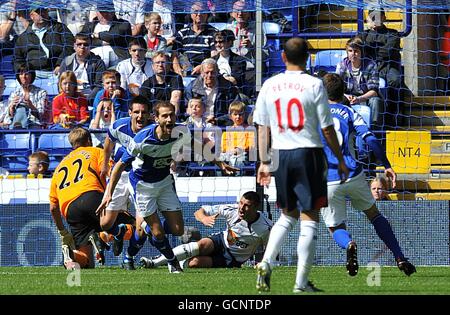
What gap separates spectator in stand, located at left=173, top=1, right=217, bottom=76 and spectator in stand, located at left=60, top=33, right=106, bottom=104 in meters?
1.17

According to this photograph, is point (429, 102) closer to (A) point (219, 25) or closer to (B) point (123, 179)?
(A) point (219, 25)

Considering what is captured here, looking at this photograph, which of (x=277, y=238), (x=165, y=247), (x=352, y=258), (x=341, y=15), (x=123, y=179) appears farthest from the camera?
(x=341, y=15)

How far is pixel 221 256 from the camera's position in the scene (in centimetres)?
1302

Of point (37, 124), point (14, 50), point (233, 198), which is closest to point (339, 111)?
point (233, 198)

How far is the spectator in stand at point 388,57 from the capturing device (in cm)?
1513

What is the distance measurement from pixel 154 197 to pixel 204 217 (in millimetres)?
1276

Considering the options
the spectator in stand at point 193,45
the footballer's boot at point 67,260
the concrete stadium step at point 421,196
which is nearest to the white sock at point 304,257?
the footballer's boot at point 67,260

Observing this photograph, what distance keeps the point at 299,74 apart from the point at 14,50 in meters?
9.61

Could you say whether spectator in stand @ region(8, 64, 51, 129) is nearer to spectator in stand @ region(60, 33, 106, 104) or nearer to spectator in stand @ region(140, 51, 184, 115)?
spectator in stand @ region(60, 33, 106, 104)

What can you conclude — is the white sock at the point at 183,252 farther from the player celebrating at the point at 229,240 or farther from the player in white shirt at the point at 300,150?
the player in white shirt at the point at 300,150

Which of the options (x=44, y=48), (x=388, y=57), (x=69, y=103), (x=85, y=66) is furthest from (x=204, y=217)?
(x=44, y=48)

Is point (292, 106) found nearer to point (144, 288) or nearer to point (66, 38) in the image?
point (144, 288)

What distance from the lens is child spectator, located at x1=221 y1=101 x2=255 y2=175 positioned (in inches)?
563

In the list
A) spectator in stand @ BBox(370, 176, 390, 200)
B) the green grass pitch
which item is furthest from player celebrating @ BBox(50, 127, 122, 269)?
spectator in stand @ BBox(370, 176, 390, 200)
